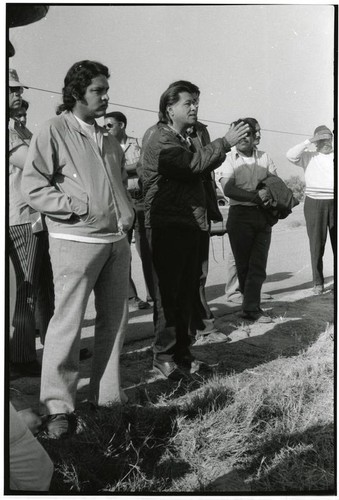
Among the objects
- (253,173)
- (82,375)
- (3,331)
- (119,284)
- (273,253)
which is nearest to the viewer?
(3,331)

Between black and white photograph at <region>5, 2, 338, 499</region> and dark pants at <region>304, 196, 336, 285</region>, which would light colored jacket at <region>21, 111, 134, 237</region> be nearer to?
black and white photograph at <region>5, 2, 338, 499</region>

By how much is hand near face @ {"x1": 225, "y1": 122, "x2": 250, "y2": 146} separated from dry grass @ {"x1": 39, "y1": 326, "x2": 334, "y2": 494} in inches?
58.7

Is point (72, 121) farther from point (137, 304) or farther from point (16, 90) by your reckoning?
point (137, 304)

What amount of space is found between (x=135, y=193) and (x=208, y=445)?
341 cm

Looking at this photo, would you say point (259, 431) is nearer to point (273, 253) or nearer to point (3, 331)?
point (3, 331)

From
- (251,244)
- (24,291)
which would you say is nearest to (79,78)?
(24,291)

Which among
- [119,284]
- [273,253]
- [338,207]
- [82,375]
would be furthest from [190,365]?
[273,253]

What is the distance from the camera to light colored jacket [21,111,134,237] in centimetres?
Result: 345

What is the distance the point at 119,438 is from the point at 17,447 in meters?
0.90

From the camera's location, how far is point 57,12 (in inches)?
128

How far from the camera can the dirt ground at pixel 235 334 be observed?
4316 millimetres

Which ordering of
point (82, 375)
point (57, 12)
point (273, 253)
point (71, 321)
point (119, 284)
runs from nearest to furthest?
point (57, 12) < point (71, 321) < point (119, 284) < point (82, 375) < point (273, 253)

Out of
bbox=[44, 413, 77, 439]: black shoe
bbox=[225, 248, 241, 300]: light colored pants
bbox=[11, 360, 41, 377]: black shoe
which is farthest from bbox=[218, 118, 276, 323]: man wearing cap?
bbox=[44, 413, 77, 439]: black shoe

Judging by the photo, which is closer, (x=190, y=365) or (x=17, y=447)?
(x=17, y=447)
